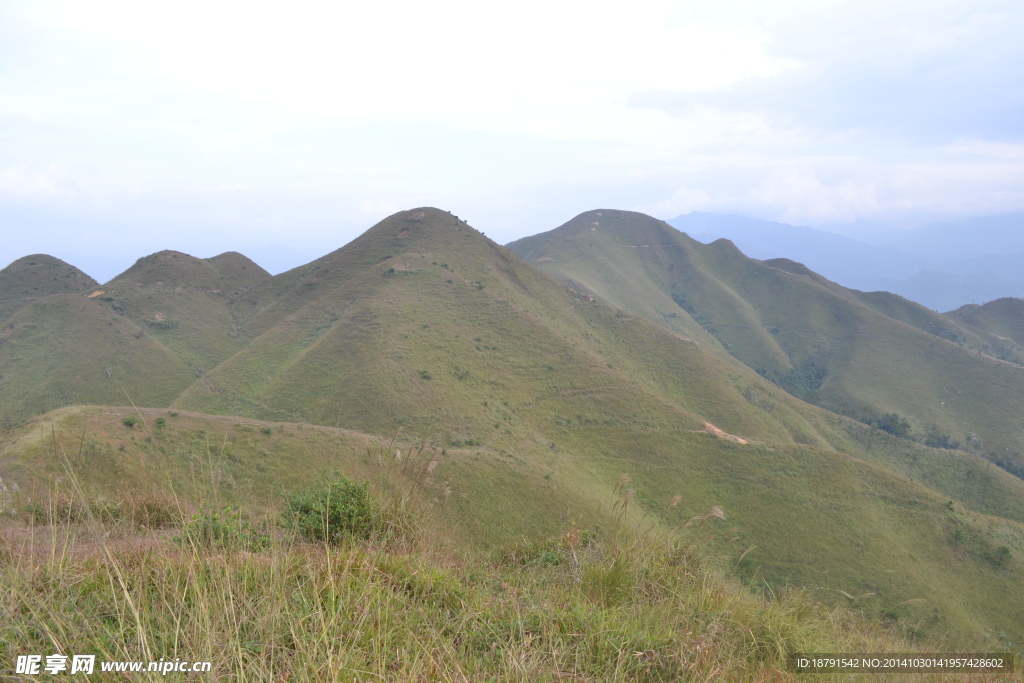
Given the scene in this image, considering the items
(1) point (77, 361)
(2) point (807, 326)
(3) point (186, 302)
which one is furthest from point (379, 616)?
(2) point (807, 326)

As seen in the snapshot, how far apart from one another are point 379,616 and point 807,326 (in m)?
128

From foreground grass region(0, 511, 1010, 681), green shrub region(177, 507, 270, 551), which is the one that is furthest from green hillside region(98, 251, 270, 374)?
foreground grass region(0, 511, 1010, 681)

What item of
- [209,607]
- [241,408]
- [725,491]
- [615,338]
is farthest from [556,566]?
[615,338]

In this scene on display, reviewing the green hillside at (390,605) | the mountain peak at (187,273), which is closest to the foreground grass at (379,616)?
the green hillside at (390,605)

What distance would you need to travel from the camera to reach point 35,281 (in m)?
77.3

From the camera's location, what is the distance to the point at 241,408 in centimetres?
4316

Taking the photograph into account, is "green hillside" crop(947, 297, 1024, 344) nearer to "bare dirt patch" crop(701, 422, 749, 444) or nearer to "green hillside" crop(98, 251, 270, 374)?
"bare dirt patch" crop(701, 422, 749, 444)

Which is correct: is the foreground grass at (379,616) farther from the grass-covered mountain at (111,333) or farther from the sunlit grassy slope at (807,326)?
the sunlit grassy slope at (807,326)

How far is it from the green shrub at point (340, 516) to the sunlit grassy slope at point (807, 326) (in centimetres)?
9230

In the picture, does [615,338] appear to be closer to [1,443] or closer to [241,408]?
[241,408]

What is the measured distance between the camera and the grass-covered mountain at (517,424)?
2361cm

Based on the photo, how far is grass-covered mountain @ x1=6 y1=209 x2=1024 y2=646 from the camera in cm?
2361

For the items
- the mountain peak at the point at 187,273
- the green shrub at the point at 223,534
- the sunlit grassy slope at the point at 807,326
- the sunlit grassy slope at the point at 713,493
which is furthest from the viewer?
the sunlit grassy slope at the point at 807,326

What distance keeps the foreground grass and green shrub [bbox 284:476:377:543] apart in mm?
670
